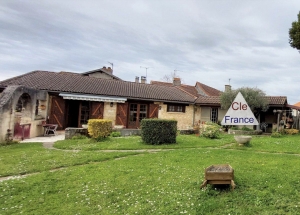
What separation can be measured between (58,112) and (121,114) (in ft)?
17.9

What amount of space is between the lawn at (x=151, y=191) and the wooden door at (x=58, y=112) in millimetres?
12235

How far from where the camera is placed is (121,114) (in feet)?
67.8

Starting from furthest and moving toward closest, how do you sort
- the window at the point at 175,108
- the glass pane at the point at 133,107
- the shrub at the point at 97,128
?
the window at the point at 175,108 < the glass pane at the point at 133,107 < the shrub at the point at 97,128

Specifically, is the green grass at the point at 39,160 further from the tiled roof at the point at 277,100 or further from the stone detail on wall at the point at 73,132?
the tiled roof at the point at 277,100

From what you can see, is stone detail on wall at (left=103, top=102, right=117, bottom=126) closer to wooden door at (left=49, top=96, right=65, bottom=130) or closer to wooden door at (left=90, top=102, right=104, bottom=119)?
wooden door at (left=90, top=102, right=104, bottom=119)

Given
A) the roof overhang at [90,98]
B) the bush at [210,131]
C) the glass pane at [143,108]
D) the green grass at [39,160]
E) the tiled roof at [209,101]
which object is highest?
the tiled roof at [209,101]

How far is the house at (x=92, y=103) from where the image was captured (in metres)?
15.5

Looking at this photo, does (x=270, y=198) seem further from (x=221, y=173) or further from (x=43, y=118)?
(x=43, y=118)

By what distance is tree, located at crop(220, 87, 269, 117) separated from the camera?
20.2 meters

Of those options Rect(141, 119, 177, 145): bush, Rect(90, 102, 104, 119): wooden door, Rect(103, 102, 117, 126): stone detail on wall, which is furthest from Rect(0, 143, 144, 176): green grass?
Rect(103, 102, 117, 126): stone detail on wall

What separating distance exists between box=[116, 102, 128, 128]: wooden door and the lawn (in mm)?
12920

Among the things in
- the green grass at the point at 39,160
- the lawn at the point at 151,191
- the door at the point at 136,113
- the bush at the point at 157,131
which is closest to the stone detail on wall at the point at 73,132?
the green grass at the point at 39,160

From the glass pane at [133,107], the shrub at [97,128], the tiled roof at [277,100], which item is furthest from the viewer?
the glass pane at [133,107]

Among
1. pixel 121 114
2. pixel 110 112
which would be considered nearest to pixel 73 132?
pixel 110 112
